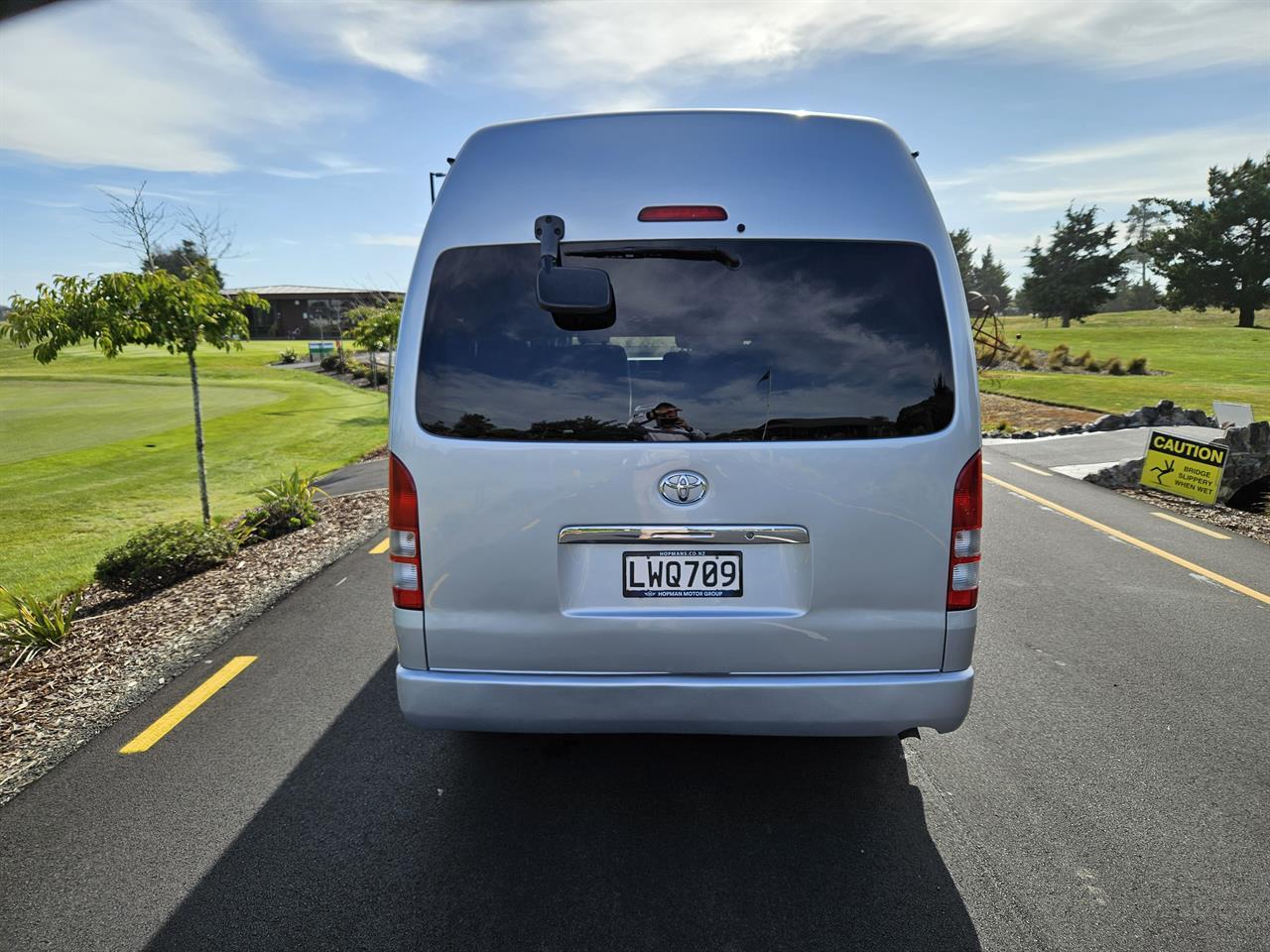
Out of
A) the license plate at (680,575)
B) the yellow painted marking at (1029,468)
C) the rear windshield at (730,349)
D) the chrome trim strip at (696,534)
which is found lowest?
the yellow painted marking at (1029,468)

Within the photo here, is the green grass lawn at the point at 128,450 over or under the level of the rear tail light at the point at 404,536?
under

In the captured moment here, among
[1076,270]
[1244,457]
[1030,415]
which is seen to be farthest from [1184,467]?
[1076,270]

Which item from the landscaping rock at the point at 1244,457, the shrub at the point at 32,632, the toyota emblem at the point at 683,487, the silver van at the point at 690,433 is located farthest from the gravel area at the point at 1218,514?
the shrub at the point at 32,632

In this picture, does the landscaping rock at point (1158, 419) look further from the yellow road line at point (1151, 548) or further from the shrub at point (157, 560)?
the shrub at point (157, 560)

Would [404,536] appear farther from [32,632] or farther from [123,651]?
[32,632]

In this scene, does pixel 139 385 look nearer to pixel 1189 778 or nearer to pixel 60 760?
pixel 60 760

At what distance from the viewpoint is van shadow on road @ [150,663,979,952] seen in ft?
7.60

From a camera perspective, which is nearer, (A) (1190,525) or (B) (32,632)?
(B) (32,632)

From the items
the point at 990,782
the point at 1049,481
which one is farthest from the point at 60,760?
the point at 1049,481

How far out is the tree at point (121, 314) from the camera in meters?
7.87

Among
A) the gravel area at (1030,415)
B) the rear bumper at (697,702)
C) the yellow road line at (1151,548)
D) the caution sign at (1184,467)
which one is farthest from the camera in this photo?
the gravel area at (1030,415)

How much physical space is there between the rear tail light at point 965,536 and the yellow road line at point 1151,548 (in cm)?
440

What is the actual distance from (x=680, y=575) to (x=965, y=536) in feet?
3.07

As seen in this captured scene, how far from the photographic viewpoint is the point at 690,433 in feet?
8.06
